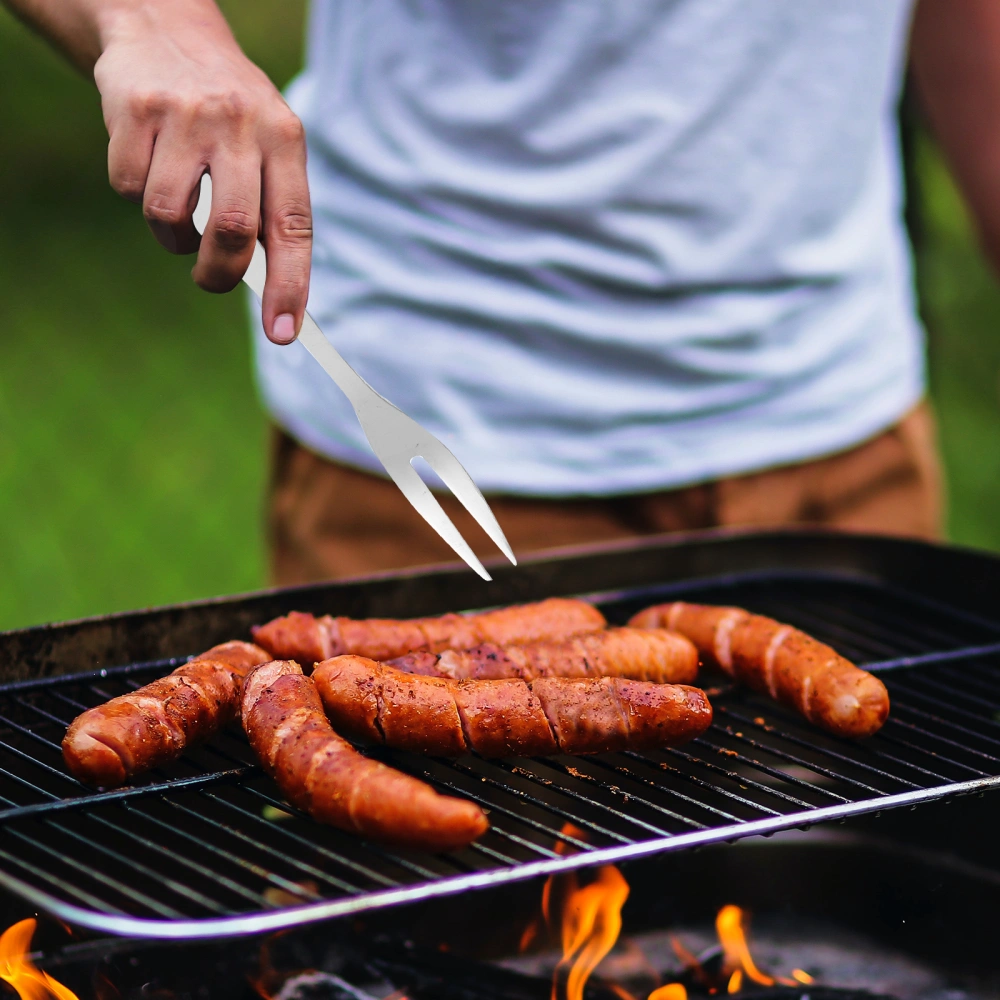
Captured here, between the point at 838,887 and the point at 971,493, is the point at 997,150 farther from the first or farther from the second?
the point at 971,493

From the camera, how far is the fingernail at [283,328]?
188 centimetres

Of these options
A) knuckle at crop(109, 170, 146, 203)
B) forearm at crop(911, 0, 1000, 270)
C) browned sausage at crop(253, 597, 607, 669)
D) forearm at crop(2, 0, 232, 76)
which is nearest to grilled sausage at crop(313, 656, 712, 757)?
browned sausage at crop(253, 597, 607, 669)

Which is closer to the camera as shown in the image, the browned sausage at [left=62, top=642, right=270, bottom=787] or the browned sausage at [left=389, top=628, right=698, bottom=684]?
the browned sausage at [left=62, top=642, right=270, bottom=787]

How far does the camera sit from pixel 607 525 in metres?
A: 3.11

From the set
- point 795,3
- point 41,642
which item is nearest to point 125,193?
point 41,642

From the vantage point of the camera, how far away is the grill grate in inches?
67.7

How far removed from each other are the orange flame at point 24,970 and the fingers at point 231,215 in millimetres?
1150

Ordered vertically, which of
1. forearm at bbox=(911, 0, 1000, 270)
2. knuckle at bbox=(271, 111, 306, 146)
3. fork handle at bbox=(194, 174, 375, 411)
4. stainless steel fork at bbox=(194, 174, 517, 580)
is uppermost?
forearm at bbox=(911, 0, 1000, 270)

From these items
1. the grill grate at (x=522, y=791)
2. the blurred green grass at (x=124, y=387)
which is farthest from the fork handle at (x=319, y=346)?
the blurred green grass at (x=124, y=387)

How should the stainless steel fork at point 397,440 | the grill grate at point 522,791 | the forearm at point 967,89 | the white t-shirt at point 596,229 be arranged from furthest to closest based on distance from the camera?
the forearm at point 967,89
the white t-shirt at point 596,229
the stainless steel fork at point 397,440
the grill grate at point 522,791

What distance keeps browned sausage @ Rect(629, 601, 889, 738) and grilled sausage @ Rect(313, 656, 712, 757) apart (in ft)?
0.79

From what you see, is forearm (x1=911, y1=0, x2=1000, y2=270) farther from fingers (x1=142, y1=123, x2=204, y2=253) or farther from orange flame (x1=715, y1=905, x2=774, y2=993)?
fingers (x1=142, y1=123, x2=204, y2=253)

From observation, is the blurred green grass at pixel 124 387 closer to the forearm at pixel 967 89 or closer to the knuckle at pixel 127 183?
the forearm at pixel 967 89

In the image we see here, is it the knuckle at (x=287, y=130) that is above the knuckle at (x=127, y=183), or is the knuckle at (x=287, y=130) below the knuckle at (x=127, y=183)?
above
